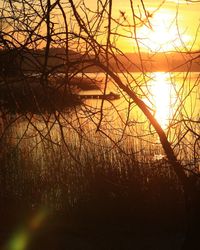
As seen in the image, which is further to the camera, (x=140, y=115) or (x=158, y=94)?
(x=140, y=115)

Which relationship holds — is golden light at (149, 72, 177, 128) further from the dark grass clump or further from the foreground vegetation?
the dark grass clump

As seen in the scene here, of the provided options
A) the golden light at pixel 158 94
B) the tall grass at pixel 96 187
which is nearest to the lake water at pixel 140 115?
the golden light at pixel 158 94

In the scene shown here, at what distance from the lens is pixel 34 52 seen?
229 centimetres

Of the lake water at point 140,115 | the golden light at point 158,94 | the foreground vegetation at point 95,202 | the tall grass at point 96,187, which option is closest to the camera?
the lake water at point 140,115

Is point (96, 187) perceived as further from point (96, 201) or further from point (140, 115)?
point (140, 115)

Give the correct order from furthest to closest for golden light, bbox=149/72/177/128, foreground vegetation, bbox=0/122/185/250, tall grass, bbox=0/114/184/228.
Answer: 1. tall grass, bbox=0/114/184/228
2. foreground vegetation, bbox=0/122/185/250
3. golden light, bbox=149/72/177/128

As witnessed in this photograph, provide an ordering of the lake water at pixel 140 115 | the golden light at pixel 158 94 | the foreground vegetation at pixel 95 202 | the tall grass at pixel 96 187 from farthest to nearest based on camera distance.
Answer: the tall grass at pixel 96 187 → the foreground vegetation at pixel 95 202 → the golden light at pixel 158 94 → the lake water at pixel 140 115

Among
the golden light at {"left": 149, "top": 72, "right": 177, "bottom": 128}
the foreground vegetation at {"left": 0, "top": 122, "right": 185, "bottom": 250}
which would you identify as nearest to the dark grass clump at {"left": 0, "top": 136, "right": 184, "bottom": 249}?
the foreground vegetation at {"left": 0, "top": 122, "right": 185, "bottom": 250}

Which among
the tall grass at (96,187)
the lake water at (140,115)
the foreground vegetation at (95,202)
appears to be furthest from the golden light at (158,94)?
the tall grass at (96,187)

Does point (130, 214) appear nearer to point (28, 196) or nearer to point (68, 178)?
point (68, 178)

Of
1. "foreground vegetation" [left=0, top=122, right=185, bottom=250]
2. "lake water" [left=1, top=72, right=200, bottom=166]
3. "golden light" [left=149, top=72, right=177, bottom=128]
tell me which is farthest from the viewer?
"foreground vegetation" [left=0, top=122, right=185, bottom=250]

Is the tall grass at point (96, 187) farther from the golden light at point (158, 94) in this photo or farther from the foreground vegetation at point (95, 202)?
the golden light at point (158, 94)

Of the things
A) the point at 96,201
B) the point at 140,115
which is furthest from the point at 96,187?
the point at 140,115

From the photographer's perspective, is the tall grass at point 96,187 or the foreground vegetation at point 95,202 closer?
the foreground vegetation at point 95,202
